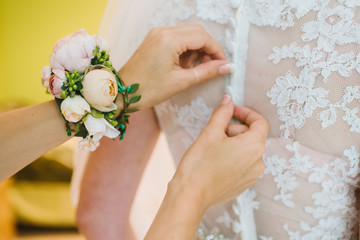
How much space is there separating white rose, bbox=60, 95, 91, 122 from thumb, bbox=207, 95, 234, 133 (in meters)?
0.26

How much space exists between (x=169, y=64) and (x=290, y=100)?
27 cm

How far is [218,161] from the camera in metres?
0.68

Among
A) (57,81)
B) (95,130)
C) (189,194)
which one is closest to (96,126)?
(95,130)

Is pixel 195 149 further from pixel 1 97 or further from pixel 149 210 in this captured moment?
pixel 1 97

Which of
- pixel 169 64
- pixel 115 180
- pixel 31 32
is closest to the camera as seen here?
pixel 169 64

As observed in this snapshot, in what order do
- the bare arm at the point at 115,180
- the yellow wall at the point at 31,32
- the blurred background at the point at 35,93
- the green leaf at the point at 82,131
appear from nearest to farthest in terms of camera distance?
the green leaf at the point at 82,131 → the bare arm at the point at 115,180 → the blurred background at the point at 35,93 → the yellow wall at the point at 31,32

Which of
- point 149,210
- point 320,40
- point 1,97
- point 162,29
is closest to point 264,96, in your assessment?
point 320,40

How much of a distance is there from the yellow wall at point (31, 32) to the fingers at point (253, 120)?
2.32 metres

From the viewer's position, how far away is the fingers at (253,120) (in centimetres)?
69

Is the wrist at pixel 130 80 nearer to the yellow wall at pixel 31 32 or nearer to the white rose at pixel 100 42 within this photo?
the white rose at pixel 100 42

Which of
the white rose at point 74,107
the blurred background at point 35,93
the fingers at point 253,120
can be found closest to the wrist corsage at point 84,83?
the white rose at point 74,107

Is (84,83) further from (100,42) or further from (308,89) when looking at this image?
(308,89)

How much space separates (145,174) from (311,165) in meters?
0.59

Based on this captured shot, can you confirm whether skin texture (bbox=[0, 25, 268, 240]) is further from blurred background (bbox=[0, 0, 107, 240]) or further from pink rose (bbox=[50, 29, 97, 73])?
blurred background (bbox=[0, 0, 107, 240])
